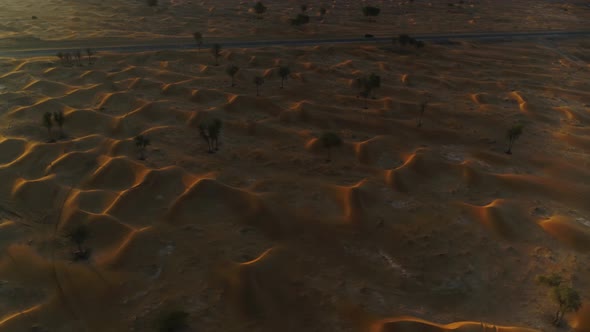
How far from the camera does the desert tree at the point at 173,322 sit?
8703 millimetres

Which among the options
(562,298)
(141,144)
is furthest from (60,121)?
(562,298)

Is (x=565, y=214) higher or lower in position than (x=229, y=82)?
lower

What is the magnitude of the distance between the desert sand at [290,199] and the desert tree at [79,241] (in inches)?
14.0

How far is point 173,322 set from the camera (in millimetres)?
8766

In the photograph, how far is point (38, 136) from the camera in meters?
17.1

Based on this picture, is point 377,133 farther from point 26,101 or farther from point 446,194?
point 26,101

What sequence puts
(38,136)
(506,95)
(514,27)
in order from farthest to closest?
1. (514,27)
2. (506,95)
3. (38,136)

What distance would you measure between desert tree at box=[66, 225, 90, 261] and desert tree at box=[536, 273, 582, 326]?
1186cm

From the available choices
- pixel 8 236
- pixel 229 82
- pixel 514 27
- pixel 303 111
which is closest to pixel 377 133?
pixel 303 111

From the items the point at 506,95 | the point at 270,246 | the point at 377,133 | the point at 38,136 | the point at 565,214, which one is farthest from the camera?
the point at 506,95

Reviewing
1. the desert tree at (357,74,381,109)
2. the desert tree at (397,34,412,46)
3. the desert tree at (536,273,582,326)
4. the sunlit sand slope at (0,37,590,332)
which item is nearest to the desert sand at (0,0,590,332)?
the sunlit sand slope at (0,37,590,332)

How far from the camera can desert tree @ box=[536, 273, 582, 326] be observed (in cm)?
906

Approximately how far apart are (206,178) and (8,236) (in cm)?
595

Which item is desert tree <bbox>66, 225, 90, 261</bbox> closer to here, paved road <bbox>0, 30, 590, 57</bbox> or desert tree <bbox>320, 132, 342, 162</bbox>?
desert tree <bbox>320, 132, 342, 162</bbox>
